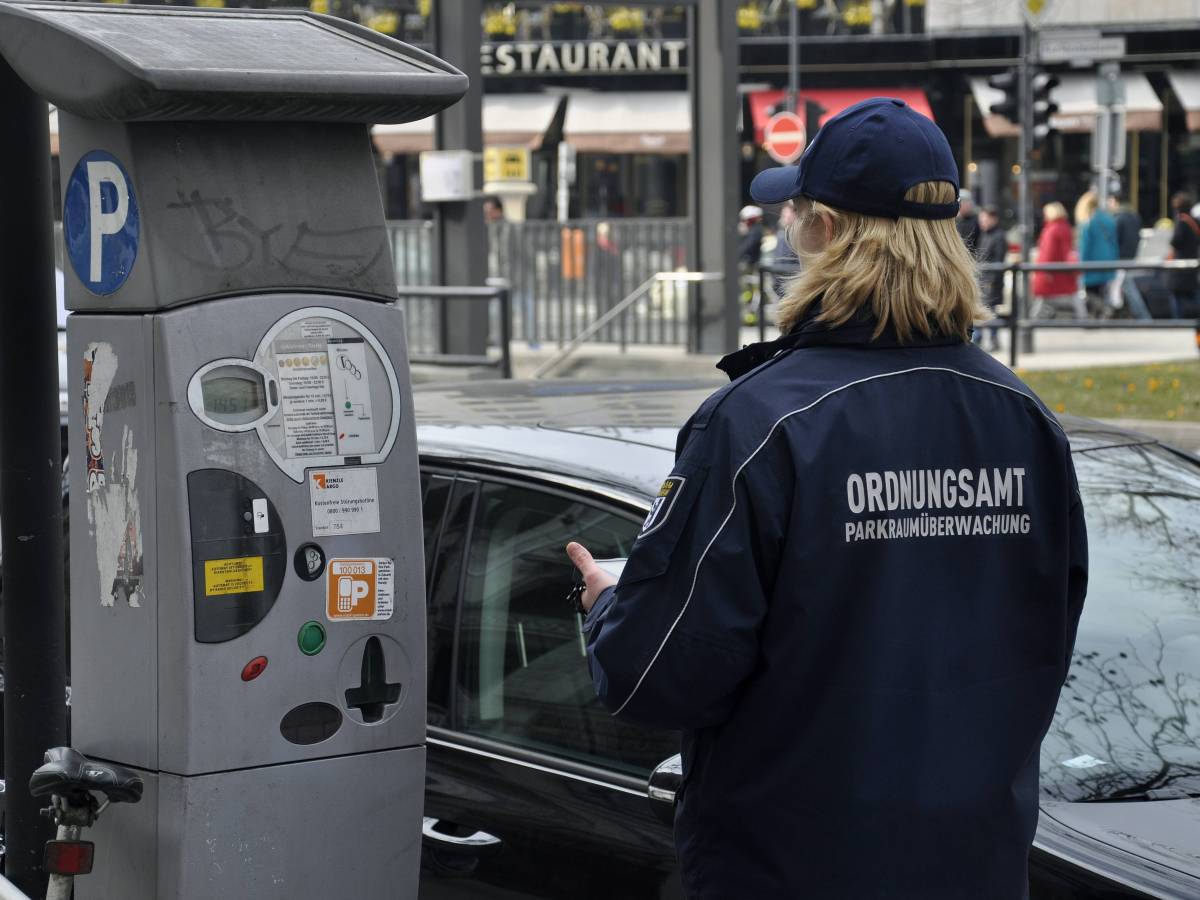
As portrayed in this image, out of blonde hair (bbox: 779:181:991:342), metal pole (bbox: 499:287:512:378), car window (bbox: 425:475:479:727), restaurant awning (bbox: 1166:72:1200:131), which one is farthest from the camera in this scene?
restaurant awning (bbox: 1166:72:1200:131)

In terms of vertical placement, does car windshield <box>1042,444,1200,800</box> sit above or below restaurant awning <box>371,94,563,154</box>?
below

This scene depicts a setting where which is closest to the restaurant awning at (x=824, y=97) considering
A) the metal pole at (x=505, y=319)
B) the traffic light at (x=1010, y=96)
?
the traffic light at (x=1010, y=96)

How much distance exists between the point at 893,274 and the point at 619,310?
14.4 metres

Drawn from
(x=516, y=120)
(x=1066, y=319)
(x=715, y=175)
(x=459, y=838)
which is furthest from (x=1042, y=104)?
(x=459, y=838)

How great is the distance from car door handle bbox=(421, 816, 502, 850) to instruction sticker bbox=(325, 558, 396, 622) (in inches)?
17.8

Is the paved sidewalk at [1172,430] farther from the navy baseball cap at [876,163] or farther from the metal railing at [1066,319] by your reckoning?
the navy baseball cap at [876,163]

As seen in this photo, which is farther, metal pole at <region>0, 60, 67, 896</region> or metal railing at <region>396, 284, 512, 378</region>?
metal railing at <region>396, 284, 512, 378</region>

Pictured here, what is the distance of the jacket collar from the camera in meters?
2.16

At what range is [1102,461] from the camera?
12.1 feet

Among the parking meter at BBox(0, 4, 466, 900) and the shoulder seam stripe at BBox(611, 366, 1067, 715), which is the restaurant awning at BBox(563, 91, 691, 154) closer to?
the parking meter at BBox(0, 4, 466, 900)

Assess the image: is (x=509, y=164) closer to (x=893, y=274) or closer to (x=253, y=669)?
(x=253, y=669)

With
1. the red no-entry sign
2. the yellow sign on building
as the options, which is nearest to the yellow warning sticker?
the red no-entry sign

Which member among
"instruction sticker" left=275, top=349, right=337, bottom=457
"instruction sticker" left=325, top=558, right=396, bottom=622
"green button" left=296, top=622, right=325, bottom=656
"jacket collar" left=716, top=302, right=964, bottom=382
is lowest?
"green button" left=296, top=622, right=325, bottom=656

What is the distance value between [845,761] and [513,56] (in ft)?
109
